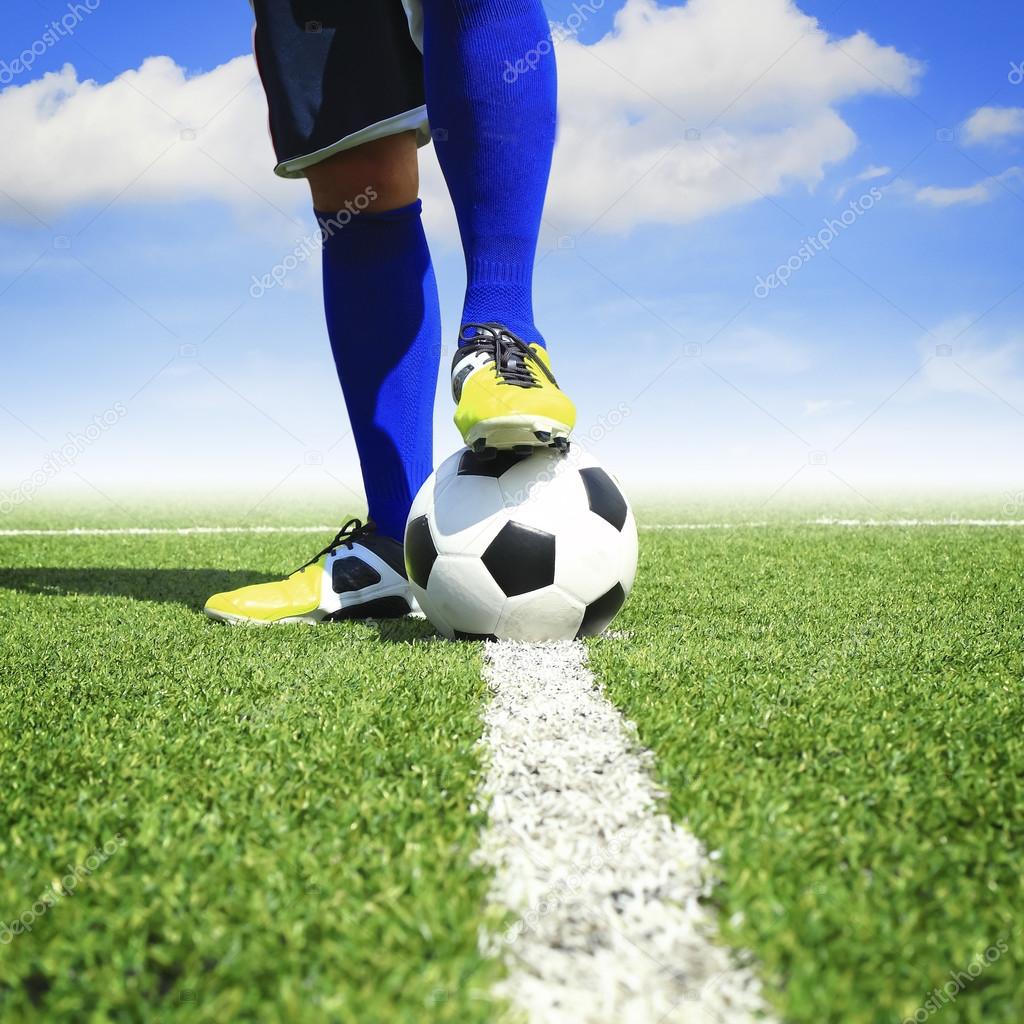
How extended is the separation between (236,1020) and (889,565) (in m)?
3.56

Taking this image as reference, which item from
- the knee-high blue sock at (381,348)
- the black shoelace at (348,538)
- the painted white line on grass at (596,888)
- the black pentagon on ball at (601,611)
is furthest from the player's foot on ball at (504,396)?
the black shoelace at (348,538)

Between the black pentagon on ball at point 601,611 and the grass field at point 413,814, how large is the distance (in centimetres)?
8

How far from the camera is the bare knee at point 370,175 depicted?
2799 millimetres

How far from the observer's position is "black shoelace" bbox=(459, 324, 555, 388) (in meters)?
1.97

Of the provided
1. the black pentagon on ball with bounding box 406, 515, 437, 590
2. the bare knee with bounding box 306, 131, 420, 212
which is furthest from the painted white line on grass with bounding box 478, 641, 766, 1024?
the bare knee with bounding box 306, 131, 420, 212

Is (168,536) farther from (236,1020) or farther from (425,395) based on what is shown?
(236,1020)

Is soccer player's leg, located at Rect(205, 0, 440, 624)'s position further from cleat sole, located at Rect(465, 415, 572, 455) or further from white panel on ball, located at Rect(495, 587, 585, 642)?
cleat sole, located at Rect(465, 415, 572, 455)

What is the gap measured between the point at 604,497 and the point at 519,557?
27 centimetres

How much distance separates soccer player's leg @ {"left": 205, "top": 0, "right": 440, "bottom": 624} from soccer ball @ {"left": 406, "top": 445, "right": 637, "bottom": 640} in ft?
1.98

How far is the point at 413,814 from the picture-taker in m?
1.08

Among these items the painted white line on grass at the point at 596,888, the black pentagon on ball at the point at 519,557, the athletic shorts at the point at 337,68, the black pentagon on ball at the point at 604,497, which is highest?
the athletic shorts at the point at 337,68

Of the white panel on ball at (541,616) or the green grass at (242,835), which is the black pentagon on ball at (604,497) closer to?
the white panel on ball at (541,616)

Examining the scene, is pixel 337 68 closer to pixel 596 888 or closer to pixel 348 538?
pixel 348 538

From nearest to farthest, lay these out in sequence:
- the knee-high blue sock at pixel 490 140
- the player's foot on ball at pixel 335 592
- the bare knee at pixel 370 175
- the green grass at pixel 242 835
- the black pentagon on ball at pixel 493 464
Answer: the green grass at pixel 242 835
the black pentagon on ball at pixel 493 464
the knee-high blue sock at pixel 490 140
the player's foot on ball at pixel 335 592
the bare knee at pixel 370 175
